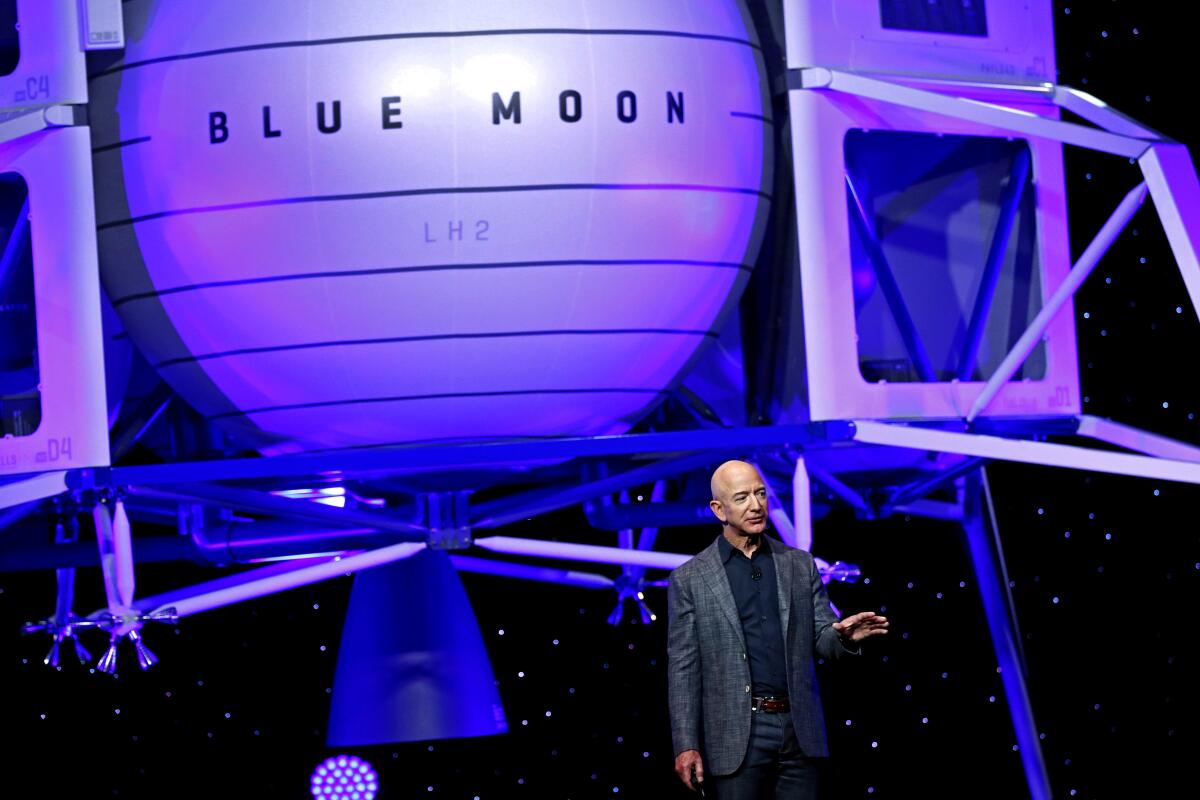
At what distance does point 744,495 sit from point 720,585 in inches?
11.9

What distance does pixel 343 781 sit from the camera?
10.6m

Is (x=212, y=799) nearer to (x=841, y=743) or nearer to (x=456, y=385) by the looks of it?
(x=841, y=743)

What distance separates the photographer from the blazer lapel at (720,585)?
5523 mm

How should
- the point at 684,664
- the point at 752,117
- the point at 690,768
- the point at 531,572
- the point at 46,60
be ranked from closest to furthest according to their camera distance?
the point at 690,768 < the point at 684,664 < the point at 46,60 < the point at 752,117 < the point at 531,572

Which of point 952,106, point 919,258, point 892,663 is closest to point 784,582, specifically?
point 952,106

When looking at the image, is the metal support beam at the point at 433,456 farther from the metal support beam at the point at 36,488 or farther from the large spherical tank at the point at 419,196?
the large spherical tank at the point at 419,196

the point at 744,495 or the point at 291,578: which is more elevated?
the point at 744,495

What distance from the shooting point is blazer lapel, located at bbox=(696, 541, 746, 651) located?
552cm

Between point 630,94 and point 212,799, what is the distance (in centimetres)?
555

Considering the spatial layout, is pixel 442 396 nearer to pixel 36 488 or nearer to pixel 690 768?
pixel 36 488

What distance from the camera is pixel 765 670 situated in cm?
552

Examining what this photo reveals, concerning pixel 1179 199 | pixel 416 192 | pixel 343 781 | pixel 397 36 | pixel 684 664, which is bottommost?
pixel 343 781

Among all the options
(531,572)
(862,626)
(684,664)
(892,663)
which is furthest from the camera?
(892,663)

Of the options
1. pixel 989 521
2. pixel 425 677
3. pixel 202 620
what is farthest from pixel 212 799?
pixel 989 521
